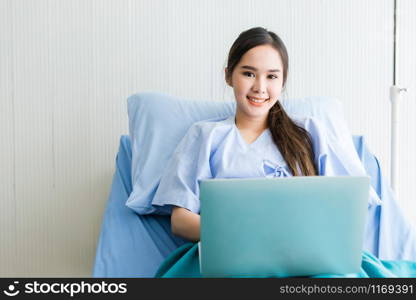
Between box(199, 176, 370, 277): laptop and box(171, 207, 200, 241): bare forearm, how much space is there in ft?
1.28

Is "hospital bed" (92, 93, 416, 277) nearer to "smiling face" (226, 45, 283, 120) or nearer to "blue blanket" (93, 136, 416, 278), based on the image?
"blue blanket" (93, 136, 416, 278)

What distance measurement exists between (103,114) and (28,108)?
0.29 metres

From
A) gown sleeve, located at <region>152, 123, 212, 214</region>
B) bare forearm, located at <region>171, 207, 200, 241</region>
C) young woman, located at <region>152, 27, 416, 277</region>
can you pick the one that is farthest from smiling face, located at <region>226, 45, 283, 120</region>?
bare forearm, located at <region>171, 207, 200, 241</region>

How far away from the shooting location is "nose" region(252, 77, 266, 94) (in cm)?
152

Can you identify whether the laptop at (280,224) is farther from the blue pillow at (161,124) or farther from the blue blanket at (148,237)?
the blue pillow at (161,124)

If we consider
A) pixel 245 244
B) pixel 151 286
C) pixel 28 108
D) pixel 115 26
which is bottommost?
pixel 151 286

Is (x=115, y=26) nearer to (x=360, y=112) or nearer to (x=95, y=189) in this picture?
(x=95, y=189)

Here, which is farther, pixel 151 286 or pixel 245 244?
pixel 151 286

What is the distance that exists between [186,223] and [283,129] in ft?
1.37

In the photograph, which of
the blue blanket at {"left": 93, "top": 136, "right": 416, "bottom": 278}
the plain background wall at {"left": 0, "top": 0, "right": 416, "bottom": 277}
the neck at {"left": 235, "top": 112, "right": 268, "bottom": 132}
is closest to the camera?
the blue blanket at {"left": 93, "top": 136, "right": 416, "bottom": 278}

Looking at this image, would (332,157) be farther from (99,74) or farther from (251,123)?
(99,74)

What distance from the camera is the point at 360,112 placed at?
224cm

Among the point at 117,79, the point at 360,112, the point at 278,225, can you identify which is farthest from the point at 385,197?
the point at 117,79

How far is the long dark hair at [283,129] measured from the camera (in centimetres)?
151
